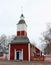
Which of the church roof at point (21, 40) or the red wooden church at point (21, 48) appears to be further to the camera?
the church roof at point (21, 40)

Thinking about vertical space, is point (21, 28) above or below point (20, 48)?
above

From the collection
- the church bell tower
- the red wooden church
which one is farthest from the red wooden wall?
the church bell tower

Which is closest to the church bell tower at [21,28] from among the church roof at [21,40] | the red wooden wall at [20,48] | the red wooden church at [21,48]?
the red wooden church at [21,48]

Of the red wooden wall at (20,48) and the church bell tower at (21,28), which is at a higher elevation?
the church bell tower at (21,28)

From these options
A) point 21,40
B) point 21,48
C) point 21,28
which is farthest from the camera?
point 21,28

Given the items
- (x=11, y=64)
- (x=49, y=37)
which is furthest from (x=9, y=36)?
(x=11, y=64)

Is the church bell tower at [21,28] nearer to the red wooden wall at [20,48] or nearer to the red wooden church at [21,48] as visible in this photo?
the red wooden church at [21,48]

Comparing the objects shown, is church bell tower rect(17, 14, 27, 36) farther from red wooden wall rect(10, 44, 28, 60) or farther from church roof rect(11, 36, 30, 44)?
red wooden wall rect(10, 44, 28, 60)

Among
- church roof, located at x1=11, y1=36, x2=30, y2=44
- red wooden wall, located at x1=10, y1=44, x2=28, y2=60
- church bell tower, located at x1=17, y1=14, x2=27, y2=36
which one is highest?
church bell tower, located at x1=17, y1=14, x2=27, y2=36

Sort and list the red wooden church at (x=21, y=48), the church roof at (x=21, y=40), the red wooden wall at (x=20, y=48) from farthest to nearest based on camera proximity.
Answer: the church roof at (x=21, y=40)
the red wooden wall at (x=20, y=48)
the red wooden church at (x=21, y=48)

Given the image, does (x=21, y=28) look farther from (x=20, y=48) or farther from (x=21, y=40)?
(x=20, y=48)

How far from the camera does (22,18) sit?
→ 38.0m

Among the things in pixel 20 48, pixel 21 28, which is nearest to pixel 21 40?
pixel 20 48

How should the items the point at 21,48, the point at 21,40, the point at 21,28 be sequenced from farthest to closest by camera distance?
the point at 21,28 → the point at 21,40 → the point at 21,48
